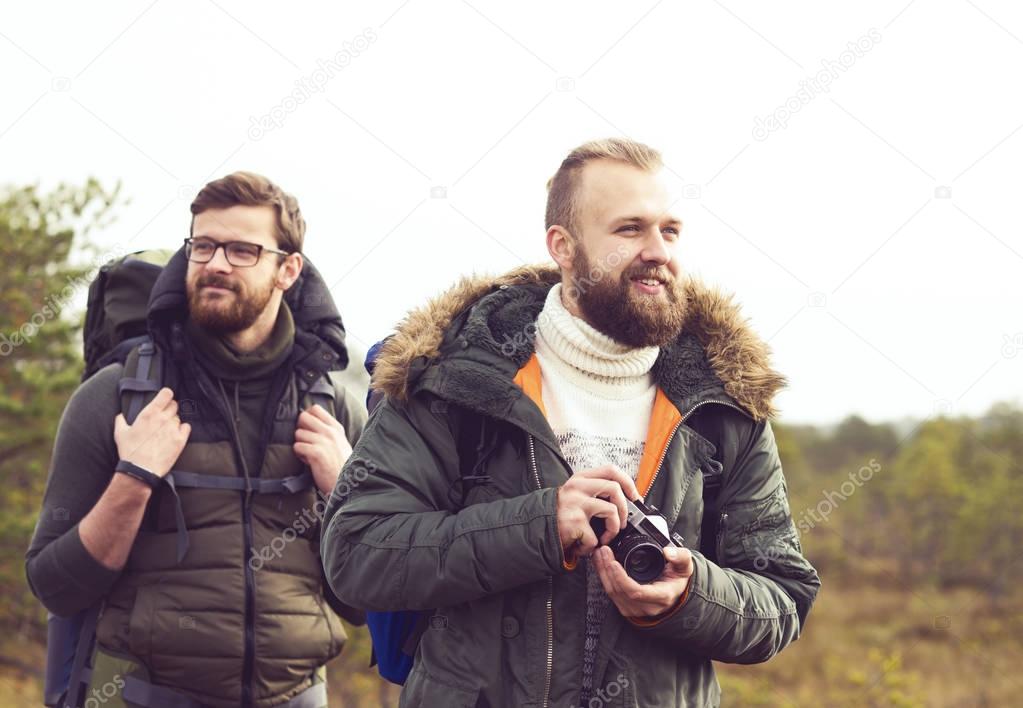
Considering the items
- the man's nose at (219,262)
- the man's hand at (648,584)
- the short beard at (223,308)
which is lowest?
the man's hand at (648,584)

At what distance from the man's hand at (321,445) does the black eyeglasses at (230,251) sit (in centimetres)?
52

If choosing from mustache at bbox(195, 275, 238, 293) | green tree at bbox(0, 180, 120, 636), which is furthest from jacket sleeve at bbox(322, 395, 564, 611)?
green tree at bbox(0, 180, 120, 636)

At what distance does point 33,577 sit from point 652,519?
212 centimetres

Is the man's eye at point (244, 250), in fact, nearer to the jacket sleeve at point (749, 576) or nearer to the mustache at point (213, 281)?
the mustache at point (213, 281)

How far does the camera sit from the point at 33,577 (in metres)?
3.43

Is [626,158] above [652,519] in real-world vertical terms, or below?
above

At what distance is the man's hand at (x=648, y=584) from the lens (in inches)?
88.4

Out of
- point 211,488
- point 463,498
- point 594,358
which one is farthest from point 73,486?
point 594,358

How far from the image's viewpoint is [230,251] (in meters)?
3.64

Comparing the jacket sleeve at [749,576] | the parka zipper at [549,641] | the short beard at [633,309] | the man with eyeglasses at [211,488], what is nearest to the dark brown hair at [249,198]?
the man with eyeglasses at [211,488]

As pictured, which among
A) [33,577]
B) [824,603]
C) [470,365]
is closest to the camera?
[470,365]

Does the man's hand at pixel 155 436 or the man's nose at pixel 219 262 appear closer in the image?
the man's hand at pixel 155 436

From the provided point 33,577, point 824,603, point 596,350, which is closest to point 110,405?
point 33,577

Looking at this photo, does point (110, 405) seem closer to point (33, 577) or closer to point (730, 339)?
point (33, 577)
